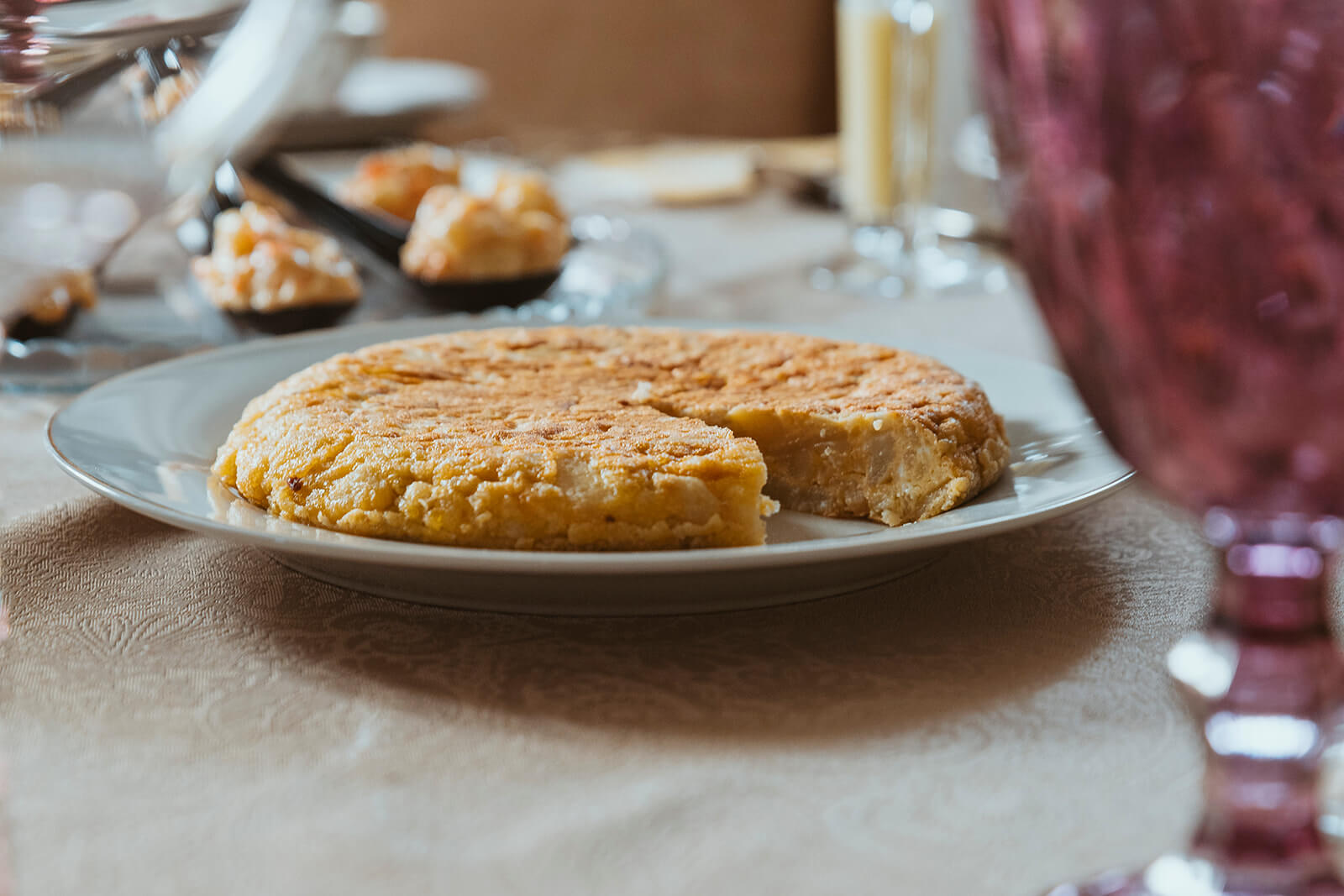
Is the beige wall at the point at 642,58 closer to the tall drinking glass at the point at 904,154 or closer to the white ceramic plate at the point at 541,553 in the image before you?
the tall drinking glass at the point at 904,154

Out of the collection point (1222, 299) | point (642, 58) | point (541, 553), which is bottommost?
point (642, 58)

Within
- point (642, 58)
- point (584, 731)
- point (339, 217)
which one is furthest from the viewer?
point (642, 58)

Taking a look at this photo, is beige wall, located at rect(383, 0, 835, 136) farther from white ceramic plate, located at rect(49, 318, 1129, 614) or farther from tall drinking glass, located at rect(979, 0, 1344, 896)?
tall drinking glass, located at rect(979, 0, 1344, 896)

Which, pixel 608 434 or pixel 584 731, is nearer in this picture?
pixel 584 731

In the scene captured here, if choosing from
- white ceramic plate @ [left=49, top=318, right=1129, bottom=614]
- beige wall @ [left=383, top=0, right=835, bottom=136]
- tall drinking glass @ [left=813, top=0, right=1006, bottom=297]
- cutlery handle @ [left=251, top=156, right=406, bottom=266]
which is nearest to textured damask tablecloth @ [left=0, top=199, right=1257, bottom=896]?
white ceramic plate @ [left=49, top=318, right=1129, bottom=614]

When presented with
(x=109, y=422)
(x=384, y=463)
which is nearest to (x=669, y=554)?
(x=384, y=463)

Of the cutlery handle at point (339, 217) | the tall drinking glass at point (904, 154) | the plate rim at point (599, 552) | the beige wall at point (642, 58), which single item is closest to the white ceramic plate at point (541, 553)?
the plate rim at point (599, 552)

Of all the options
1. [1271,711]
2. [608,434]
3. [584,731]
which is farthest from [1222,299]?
[608,434]

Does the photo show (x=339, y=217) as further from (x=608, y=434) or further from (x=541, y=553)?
(x=541, y=553)
